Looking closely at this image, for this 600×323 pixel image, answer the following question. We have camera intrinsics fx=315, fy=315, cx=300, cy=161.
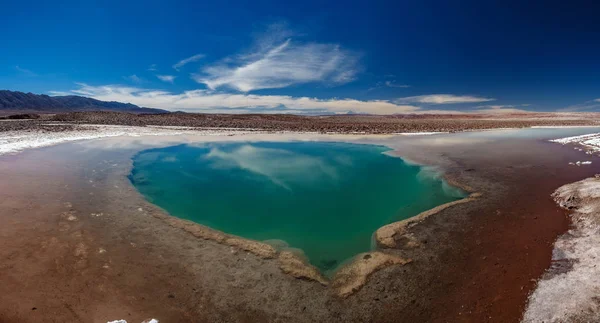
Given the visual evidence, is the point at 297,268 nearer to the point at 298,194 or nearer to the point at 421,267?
the point at 421,267

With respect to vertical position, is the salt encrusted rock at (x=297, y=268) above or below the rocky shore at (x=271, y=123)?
below

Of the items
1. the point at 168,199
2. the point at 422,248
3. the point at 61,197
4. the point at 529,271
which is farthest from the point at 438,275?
the point at 61,197

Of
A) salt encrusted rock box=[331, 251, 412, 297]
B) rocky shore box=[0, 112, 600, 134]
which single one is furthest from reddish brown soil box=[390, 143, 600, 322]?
rocky shore box=[0, 112, 600, 134]

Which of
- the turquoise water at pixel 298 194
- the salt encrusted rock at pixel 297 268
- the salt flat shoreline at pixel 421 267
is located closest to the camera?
the salt flat shoreline at pixel 421 267

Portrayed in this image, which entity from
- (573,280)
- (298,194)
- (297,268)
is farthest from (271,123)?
(573,280)

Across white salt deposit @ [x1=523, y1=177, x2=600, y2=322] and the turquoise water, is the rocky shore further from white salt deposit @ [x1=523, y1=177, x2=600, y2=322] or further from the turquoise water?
white salt deposit @ [x1=523, y1=177, x2=600, y2=322]

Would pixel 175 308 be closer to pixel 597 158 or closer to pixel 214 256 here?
pixel 214 256

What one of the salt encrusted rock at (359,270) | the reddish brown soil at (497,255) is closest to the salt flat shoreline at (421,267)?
the reddish brown soil at (497,255)

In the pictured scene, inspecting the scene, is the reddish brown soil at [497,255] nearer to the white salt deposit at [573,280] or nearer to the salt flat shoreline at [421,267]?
the salt flat shoreline at [421,267]
